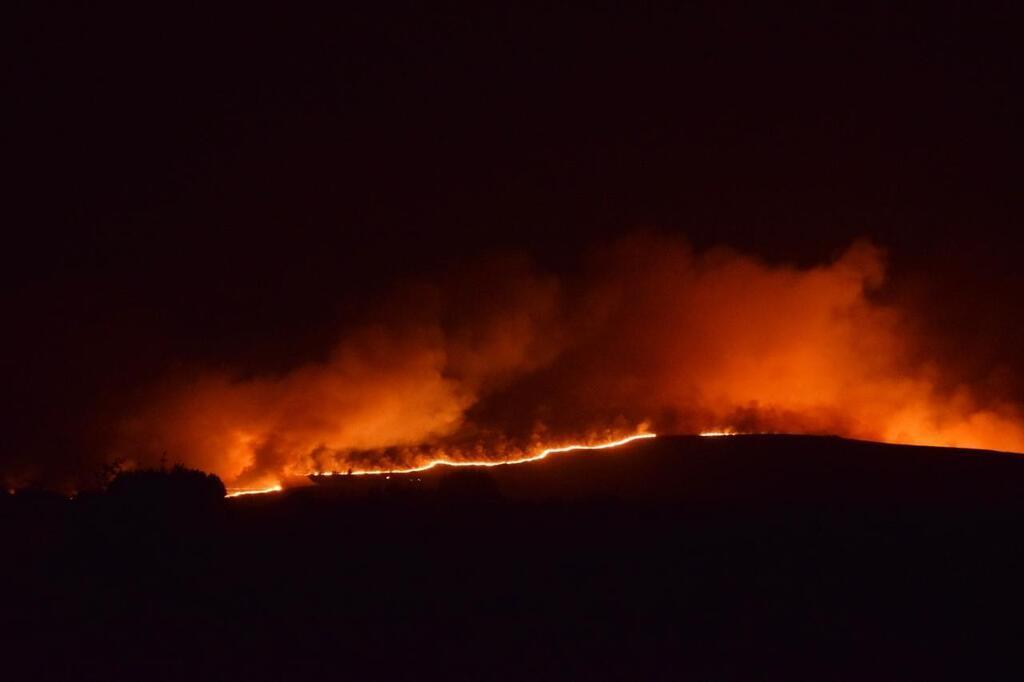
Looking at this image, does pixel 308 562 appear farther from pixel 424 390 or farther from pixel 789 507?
pixel 424 390

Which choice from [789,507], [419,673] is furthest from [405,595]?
[789,507]

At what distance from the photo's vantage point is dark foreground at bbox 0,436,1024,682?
9.62m

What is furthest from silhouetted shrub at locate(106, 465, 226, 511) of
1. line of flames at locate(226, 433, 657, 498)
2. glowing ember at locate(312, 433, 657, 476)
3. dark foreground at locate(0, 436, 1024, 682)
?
glowing ember at locate(312, 433, 657, 476)

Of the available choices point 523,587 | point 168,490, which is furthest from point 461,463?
point 523,587

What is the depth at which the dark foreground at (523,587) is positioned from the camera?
9625 mm

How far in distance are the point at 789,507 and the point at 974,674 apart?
568 centimetres

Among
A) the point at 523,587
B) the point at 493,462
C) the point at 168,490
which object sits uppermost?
the point at 493,462

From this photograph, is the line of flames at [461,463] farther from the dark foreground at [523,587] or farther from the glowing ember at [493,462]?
the dark foreground at [523,587]

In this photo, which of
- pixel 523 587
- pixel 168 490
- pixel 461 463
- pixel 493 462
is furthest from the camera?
pixel 461 463

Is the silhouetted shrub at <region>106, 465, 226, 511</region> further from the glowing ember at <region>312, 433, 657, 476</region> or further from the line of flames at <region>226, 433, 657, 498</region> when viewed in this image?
the glowing ember at <region>312, 433, 657, 476</region>

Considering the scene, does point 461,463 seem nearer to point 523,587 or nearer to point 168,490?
point 168,490

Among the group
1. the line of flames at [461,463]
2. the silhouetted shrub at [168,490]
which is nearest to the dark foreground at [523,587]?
the silhouetted shrub at [168,490]

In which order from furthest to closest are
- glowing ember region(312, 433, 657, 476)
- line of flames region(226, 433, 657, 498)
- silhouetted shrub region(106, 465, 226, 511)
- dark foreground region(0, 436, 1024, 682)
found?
glowing ember region(312, 433, 657, 476) → line of flames region(226, 433, 657, 498) → silhouetted shrub region(106, 465, 226, 511) → dark foreground region(0, 436, 1024, 682)

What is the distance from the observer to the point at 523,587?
11.2m
